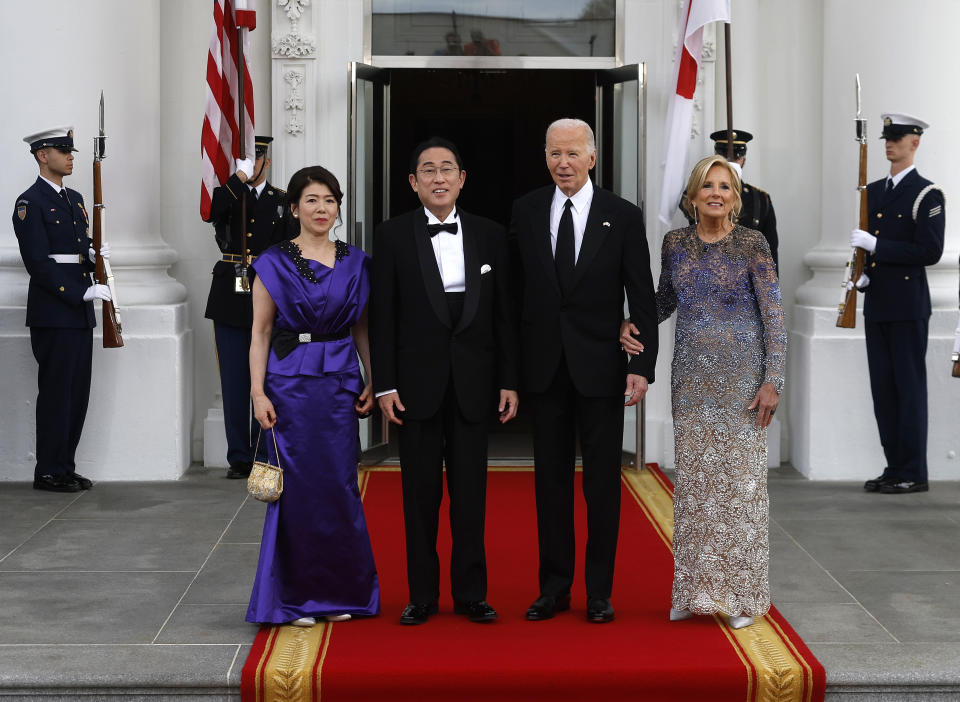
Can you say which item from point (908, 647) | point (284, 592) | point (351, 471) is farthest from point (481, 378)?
point (908, 647)

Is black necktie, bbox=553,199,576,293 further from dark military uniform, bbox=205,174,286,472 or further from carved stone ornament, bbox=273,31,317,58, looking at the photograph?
carved stone ornament, bbox=273,31,317,58

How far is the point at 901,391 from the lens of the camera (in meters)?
7.34

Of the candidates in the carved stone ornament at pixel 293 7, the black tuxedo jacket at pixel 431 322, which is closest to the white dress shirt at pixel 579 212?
the black tuxedo jacket at pixel 431 322

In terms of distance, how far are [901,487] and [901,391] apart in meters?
0.56

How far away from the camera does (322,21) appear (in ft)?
27.0

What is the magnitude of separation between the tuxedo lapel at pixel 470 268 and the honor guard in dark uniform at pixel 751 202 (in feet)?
10.6

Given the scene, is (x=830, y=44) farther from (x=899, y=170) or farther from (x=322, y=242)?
(x=322, y=242)

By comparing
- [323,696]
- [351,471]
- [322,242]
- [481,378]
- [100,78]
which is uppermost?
[100,78]

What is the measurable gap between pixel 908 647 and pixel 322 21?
5.45 meters

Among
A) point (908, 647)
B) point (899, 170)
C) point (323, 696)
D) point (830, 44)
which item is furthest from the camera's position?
point (830, 44)

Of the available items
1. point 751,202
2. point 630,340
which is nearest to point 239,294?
point 751,202

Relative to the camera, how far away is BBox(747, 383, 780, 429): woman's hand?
4.63m

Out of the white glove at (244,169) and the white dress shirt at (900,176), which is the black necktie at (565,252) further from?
the white dress shirt at (900,176)

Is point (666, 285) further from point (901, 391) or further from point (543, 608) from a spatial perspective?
point (901, 391)
